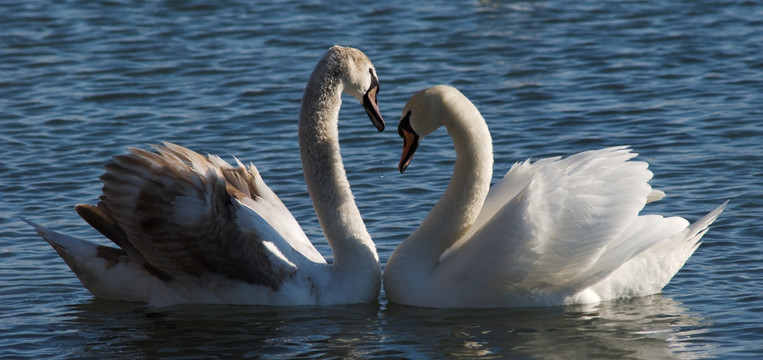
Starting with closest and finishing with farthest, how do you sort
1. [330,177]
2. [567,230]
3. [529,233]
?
1. [529,233]
2. [567,230]
3. [330,177]

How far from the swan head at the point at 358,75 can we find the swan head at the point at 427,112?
0.17 metres

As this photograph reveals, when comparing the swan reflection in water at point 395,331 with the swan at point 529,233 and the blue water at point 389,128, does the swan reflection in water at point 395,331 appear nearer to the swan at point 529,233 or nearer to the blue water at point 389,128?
the blue water at point 389,128

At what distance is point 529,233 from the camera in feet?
24.1

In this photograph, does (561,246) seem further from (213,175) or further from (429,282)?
(213,175)

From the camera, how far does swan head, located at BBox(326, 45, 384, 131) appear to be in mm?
7902

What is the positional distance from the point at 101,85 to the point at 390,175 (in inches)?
173

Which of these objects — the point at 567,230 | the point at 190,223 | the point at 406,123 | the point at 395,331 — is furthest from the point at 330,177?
the point at 567,230

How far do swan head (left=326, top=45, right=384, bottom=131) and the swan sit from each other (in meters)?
0.24

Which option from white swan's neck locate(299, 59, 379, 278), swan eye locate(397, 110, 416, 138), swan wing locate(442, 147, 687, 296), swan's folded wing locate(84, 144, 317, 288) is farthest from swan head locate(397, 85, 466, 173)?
swan's folded wing locate(84, 144, 317, 288)

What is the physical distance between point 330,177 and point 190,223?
2.94 feet

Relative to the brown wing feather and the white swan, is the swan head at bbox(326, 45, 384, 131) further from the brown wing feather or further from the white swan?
the brown wing feather

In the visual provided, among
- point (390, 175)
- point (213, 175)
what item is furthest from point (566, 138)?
point (213, 175)

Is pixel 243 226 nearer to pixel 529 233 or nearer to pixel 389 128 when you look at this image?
pixel 529 233

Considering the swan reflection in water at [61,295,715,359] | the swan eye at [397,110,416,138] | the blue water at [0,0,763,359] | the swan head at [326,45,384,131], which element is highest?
the swan head at [326,45,384,131]
